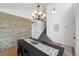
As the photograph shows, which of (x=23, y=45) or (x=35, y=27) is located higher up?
(x=35, y=27)

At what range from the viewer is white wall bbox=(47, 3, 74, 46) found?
364 cm

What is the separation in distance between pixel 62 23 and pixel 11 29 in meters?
1.26

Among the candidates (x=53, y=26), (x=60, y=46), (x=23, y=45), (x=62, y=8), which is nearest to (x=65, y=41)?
(x=60, y=46)

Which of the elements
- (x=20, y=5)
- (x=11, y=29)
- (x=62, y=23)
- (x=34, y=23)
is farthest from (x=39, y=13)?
(x=11, y=29)

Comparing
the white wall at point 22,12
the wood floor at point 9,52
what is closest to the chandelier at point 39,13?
the white wall at point 22,12

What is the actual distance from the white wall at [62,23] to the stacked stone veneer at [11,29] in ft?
1.79

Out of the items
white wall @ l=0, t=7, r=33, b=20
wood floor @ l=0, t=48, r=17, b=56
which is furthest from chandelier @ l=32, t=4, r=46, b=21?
wood floor @ l=0, t=48, r=17, b=56

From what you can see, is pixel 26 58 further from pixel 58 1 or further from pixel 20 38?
pixel 58 1

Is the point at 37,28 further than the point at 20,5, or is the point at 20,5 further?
the point at 37,28

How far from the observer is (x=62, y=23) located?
371 centimetres

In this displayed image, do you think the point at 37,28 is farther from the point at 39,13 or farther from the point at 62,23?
the point at 62,23

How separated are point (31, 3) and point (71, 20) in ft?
3.46

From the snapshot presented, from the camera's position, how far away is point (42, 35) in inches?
146

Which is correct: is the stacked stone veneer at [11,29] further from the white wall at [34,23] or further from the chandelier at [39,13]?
the chandelier at [39,13]
